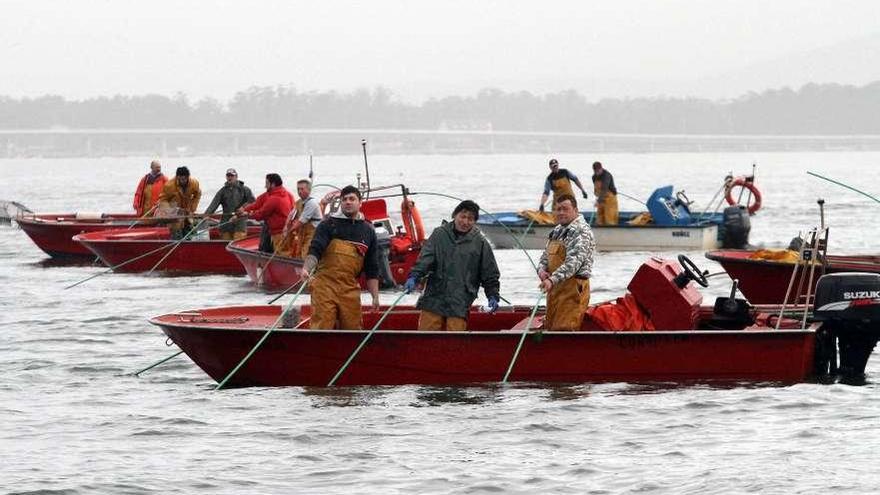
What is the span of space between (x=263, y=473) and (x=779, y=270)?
10093mm

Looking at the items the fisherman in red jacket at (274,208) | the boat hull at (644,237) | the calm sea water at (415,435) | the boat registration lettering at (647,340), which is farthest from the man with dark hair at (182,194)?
the boat registration lettering at (647,340)

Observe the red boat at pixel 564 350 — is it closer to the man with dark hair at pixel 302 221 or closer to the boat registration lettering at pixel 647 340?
the boat registration lettering at pixel 647 340

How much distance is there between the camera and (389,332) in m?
15.3

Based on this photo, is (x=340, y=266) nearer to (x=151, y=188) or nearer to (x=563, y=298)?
(x=563, y=298)

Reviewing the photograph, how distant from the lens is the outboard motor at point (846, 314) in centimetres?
1555

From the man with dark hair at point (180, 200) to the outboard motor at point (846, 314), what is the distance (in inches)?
588

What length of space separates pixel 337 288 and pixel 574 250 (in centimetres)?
219

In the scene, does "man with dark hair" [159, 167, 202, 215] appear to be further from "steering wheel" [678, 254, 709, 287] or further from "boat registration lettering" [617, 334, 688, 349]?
"boat registration lettering" [617, 334, 688, 349]

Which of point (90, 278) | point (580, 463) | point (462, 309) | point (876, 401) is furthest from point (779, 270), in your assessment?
point (90, 278)

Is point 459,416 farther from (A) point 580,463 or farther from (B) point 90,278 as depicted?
(B) point 90,278

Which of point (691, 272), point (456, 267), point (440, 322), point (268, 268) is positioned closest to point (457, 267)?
point (456, 267)

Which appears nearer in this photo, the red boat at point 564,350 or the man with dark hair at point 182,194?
the red boat at point 564,350

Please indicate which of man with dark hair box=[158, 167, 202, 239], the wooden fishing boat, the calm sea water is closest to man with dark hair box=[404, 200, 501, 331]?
the calm sea water

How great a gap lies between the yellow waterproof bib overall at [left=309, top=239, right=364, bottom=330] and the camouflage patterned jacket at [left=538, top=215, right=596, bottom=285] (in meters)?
1.72
